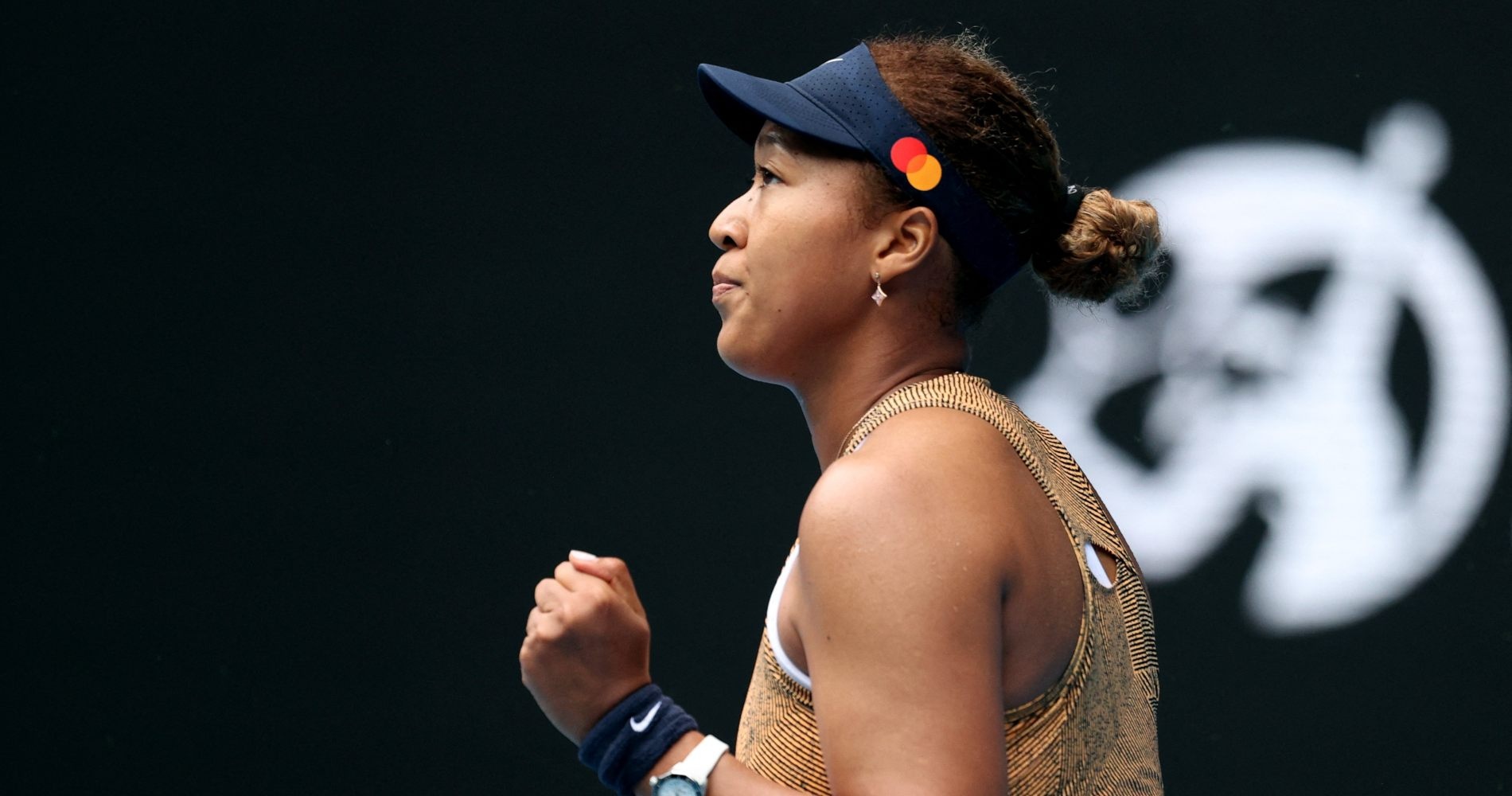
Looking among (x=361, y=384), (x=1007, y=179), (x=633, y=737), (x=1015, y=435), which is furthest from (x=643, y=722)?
(x=361, y=384)

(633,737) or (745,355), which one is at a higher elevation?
(745,355)

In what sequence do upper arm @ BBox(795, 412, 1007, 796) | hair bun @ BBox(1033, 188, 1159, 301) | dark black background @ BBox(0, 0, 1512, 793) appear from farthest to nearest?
1. dark black background @ BBox(0, 0, 1512, 793)
2. hair bun @ BBox(1033, 188, 1159, 301)
3. upper arm @ BBox(795, 412, 1007, 796)

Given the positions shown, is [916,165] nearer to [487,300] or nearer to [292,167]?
[487,300]

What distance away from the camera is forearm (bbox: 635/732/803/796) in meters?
1.33

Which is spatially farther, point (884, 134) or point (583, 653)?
point (884, 134)

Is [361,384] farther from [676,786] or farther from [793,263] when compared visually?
[676,786]

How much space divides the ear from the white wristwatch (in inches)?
19.6

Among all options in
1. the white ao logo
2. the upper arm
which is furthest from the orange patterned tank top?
the white ao logo

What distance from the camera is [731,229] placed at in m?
1.61

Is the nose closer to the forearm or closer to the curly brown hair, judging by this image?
the curly brown hair

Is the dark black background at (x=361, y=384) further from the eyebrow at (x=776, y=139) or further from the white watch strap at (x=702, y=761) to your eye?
the white watch strap at (x=702, y=761)

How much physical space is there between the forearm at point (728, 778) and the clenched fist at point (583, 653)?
77 mm

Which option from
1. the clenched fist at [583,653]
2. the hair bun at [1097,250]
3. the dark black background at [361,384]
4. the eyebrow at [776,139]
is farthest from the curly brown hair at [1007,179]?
the dark black background at [361,384]

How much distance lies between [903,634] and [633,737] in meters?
0.31
